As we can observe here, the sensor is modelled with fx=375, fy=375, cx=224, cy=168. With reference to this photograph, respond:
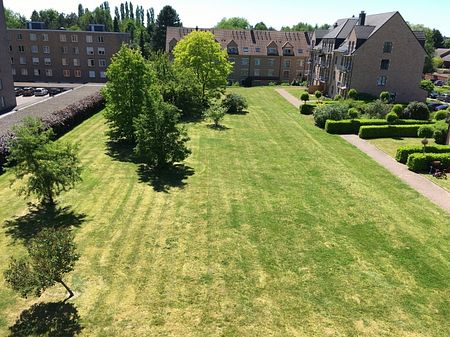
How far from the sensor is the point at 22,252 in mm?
16516

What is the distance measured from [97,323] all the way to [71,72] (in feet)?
266

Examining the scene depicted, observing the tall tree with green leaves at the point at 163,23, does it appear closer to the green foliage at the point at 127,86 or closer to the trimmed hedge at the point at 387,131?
the green foliage at the point at 127,86

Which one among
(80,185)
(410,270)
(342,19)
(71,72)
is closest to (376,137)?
(410,270)

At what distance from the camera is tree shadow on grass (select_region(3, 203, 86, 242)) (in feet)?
59.8

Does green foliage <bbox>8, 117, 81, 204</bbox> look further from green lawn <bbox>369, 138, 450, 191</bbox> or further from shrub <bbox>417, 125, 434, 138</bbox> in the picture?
shrub <bbox>417, 125, 434, 138</bbox>

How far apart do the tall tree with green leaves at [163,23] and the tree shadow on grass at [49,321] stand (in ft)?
336

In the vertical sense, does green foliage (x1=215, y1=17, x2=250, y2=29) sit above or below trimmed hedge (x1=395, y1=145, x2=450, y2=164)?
above

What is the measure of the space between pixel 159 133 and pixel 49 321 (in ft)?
52.6

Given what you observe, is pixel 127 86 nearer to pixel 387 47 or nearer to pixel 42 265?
pixel 42 265

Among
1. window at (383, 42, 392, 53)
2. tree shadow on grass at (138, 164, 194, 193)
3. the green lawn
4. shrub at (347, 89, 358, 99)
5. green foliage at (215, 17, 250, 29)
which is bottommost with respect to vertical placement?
tree shadow on grass at (138, 164, 194, 193)

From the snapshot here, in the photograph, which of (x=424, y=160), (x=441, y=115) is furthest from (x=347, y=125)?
(x=424, y=160)

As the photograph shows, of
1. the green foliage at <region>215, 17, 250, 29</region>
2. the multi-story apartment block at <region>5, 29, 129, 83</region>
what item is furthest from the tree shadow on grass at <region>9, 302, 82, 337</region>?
the green foliage at <region>215, 17, 250, 29</region>

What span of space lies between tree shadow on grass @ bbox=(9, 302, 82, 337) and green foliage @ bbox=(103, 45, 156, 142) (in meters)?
20.5

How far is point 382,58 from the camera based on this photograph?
5603cm
